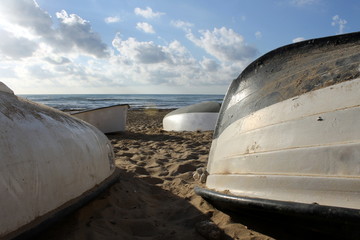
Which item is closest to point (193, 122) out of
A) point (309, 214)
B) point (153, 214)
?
point (153, 214)

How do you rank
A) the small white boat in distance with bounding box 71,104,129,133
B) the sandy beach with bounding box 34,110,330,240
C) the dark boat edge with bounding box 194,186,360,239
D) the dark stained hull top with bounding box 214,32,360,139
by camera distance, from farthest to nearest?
the small white boat in distance with bounding box 71,104,129,133, the sandy beach with bounding box 34,110,330,240, the dark stained hull top with bounding box 214,32,360,139, the dark boat edge with bounding box 194,186,360,239

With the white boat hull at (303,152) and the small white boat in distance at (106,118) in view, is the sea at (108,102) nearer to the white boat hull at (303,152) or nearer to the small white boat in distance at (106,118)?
the small white boat in distance at (106,118)

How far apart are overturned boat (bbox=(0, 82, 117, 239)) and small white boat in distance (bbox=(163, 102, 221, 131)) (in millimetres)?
5563

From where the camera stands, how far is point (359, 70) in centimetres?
179

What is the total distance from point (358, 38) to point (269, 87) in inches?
28.2

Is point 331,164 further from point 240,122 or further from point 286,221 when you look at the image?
point 240,122

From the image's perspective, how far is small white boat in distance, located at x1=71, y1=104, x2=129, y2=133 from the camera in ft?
26.5

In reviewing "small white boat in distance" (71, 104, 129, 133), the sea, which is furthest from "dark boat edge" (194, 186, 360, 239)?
the sea

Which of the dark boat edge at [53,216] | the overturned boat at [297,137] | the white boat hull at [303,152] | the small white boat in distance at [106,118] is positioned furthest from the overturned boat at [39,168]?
the small white boat in distance at [106,118]

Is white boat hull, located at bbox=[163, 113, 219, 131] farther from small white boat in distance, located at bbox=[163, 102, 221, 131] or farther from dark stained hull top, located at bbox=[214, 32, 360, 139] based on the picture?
dark stained hull top, located at bbox=[214, 32, 360, 139]

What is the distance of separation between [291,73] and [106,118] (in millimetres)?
6532

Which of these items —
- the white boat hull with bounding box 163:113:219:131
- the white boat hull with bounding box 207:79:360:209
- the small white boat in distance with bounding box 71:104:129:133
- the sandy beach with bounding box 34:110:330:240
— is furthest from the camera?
the white boat hull with bounding box 163:113:219:131

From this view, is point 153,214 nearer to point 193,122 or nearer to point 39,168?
point 39,168

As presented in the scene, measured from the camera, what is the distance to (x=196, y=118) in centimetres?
846
